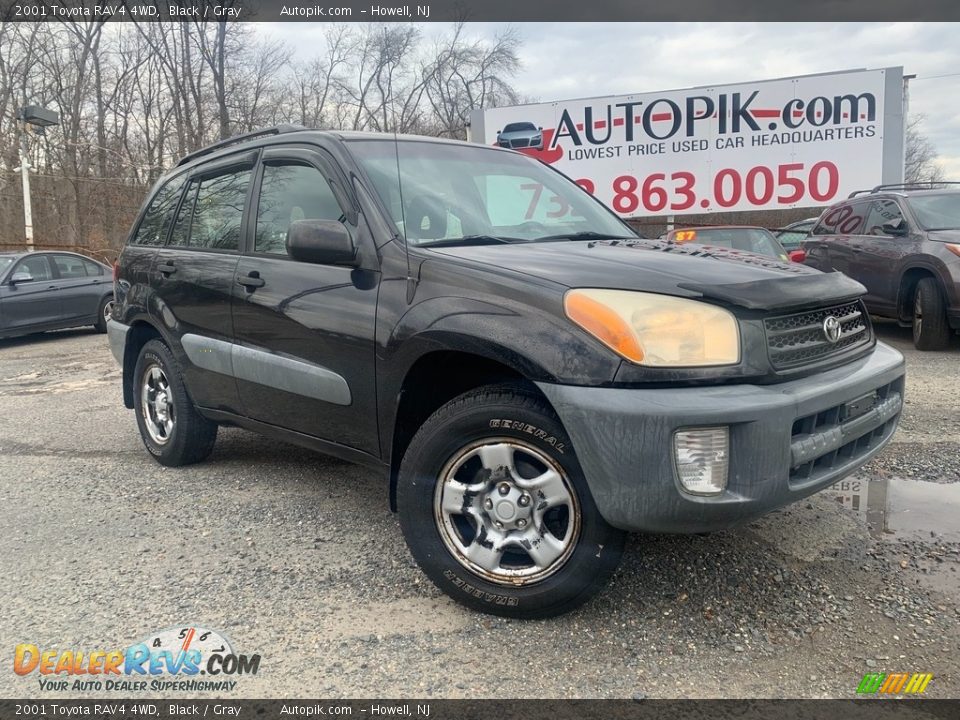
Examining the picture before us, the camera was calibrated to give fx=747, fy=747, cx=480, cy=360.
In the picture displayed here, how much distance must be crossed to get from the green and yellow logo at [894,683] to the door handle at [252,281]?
9.37ft

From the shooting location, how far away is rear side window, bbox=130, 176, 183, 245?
4.66 metres

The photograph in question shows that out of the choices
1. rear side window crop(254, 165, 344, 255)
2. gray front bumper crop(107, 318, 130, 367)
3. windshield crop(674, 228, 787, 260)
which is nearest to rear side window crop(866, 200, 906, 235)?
Result: windshield crop(674, 228, 787, 260)

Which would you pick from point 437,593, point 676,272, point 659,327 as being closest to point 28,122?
point 437,593

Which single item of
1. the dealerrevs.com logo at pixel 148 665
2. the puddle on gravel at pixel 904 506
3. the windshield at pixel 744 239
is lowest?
the dealerrevs.com logo at pixel 148 665

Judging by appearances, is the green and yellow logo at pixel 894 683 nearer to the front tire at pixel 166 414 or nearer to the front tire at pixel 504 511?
the front tire at pixel 504 511

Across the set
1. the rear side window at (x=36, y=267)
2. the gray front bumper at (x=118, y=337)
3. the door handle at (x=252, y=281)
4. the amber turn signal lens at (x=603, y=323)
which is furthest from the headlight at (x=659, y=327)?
the rear side window at (x=36, y=267)

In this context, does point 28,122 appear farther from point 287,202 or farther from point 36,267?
point 287,202

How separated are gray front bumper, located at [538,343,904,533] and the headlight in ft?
0.34

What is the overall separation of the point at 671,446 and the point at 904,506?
6.71 feet

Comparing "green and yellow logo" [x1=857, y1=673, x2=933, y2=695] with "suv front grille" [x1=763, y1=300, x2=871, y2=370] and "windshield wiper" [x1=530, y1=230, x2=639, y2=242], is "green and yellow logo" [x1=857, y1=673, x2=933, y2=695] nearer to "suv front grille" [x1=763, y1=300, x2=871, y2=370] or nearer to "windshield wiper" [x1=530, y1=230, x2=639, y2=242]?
"suv front grille" [x1=763, y1=300, x2=871, y2=370]

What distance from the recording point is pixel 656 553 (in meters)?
3.11

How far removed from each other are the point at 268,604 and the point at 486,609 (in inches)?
33.1

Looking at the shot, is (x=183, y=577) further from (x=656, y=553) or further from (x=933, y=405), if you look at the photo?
(x=933, y=405)
